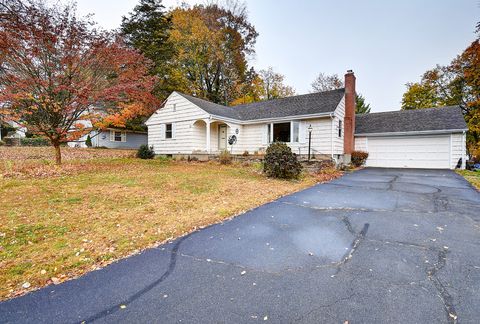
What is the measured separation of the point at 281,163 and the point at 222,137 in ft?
30.9

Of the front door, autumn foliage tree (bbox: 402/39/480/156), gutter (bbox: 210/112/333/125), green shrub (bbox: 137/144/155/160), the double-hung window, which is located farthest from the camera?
autumn foliage tree (bbox: 402/39/480/156)

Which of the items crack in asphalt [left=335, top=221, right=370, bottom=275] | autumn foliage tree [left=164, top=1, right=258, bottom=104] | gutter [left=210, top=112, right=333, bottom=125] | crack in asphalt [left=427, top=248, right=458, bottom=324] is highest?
autumn foliage tree [left=164, top=1, right=258, bottom=104]

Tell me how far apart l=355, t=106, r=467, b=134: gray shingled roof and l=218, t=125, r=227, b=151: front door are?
A: 34.4 feet

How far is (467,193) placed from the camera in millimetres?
7410

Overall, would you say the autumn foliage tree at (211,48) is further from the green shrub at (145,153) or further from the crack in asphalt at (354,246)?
the crack in asphalt at (354,246)

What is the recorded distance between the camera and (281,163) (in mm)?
9586

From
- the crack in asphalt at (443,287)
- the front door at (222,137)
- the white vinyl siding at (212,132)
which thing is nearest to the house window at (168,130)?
the white vinyl siding at (212,132)

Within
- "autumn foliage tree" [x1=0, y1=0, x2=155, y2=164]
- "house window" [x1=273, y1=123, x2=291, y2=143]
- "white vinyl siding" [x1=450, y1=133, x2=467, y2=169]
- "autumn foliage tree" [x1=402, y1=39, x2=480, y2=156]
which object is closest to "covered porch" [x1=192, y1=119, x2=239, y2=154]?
"house window" [x1=273, y1=123, x2=291, y2=143]

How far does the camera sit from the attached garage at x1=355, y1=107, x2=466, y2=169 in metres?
15.3

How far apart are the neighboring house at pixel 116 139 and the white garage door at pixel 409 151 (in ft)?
88.6

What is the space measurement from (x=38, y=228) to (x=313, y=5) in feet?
62.7

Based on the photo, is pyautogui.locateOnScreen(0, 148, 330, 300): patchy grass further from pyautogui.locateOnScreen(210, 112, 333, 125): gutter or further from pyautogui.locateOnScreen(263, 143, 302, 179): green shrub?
pyautogui.locateOnScreen(210, 112, 333, 125): gutter

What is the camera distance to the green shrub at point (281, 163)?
9.59 m

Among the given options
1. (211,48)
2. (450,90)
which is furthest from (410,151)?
(211,48)
